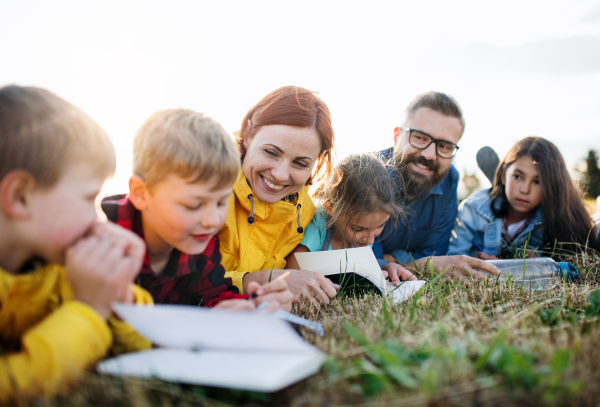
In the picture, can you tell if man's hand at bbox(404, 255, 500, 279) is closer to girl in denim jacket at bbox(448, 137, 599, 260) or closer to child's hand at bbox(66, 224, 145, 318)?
girl in denim jacket at bbox(448, 137, 599, 260)

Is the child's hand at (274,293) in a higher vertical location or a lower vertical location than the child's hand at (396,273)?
higher

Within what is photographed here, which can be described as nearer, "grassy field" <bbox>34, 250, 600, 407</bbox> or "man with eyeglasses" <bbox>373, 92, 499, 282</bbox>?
"grassy field" <bbox>34, 250, 600, 407</bbox>

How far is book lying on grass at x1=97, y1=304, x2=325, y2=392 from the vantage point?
0.89 m

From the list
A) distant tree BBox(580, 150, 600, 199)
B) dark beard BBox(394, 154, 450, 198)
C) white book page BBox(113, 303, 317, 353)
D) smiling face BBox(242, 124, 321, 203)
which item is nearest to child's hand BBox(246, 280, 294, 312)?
white book page BBox(113, 303, 317, 353)

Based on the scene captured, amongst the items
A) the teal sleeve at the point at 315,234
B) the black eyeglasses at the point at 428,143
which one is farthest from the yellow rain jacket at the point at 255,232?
the black eyeglasses at the point at 428,143

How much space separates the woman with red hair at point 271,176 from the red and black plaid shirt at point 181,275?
0.33 metres

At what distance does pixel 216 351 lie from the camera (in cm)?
107

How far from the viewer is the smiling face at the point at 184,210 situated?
141cm

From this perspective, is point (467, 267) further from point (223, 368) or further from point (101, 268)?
point (101, 268)

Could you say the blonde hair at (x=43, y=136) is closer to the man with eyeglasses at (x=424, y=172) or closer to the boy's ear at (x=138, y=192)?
the boy's ear at (x=138, y=192)

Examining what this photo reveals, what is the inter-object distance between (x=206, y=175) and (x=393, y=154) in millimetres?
2509

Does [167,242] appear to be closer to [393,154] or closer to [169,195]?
[169,195]

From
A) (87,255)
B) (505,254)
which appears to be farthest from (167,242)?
(505,254)

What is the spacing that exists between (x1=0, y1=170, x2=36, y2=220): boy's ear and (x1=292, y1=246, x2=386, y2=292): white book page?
1.49m
